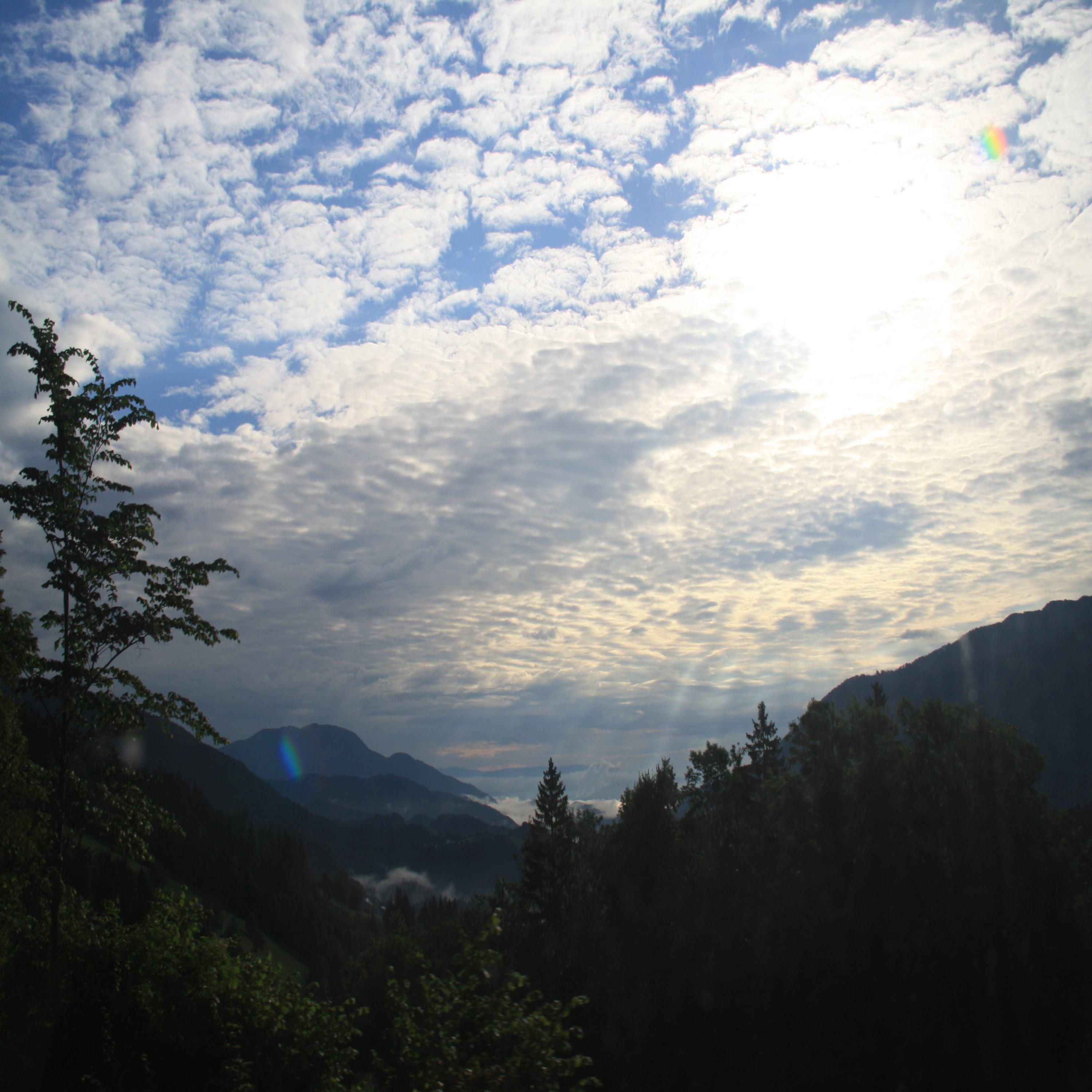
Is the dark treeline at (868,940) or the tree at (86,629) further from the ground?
the tree at (86,629)

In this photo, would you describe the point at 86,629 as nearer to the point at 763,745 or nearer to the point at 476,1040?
the point at 476,1040

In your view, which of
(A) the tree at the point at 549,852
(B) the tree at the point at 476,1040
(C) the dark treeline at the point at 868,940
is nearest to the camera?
(B) the tree at the point at 476,1040

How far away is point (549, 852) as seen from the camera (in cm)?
6303

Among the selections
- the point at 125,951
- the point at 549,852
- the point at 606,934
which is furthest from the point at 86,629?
the point at 549,852

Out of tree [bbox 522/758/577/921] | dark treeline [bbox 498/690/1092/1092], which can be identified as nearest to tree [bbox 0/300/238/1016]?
dark treeline [bbox 498/690/1092/1092]

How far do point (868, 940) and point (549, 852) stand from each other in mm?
38457

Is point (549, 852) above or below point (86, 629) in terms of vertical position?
below

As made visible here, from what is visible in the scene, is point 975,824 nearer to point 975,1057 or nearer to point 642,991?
point 975,1057

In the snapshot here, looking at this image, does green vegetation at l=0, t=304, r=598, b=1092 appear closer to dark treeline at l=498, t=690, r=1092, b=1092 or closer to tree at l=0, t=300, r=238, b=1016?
tree at l=0, t=300, r=238, b=1016

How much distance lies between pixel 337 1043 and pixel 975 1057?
22.1m

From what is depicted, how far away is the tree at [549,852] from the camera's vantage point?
60.0m

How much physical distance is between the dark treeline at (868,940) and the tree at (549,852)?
19660 mm

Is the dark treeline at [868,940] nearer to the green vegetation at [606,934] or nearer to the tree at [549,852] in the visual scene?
the green vegetation at [606,934]

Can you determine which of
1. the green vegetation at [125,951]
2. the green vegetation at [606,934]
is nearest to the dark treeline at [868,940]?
the green vegetation at [606,934]
